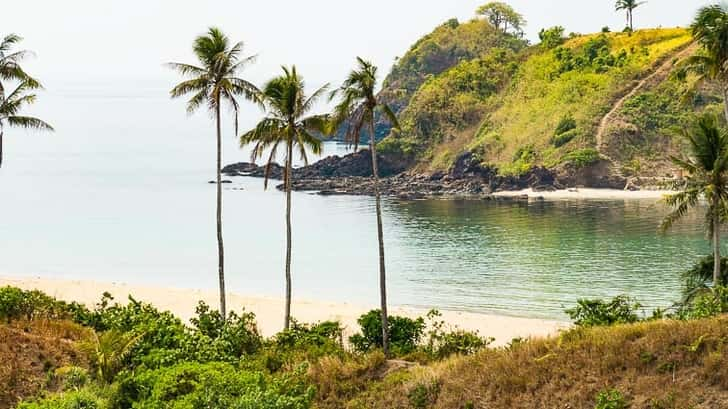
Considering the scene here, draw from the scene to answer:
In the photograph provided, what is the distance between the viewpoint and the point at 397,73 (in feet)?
614

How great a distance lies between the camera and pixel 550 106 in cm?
12256

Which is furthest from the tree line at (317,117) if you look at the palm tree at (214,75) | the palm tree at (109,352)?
the palm tree at (109,352)

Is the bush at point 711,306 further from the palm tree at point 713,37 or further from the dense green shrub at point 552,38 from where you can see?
the dense green shrub at point 552,38

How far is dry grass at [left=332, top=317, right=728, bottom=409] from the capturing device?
18.9m

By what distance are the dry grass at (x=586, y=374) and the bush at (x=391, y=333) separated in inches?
316

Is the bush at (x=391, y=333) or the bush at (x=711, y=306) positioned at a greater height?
the bush at (x=711, y=306)

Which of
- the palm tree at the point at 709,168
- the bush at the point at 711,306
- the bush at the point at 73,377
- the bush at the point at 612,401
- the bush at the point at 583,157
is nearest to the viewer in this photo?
the bush at the point at 612,401

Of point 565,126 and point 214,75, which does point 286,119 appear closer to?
point 214,75

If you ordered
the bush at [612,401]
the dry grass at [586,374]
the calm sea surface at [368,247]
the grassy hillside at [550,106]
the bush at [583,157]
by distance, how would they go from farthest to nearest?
1. the grassy hillside at [550,106]
2. the bush at [583,157]
3. the calm sea surface at [368,247]
4. the dry grass at [586,374]
5. the bush at [612,401]

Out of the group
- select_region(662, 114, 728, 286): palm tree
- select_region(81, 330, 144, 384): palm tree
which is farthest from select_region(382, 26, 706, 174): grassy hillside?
select_region(81, 330, 144, 384): palm tree

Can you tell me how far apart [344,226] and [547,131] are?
40.8 m

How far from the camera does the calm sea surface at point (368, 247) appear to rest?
184 ft

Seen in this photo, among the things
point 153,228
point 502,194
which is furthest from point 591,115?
point 153,228

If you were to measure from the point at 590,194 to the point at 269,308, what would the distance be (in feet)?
208
